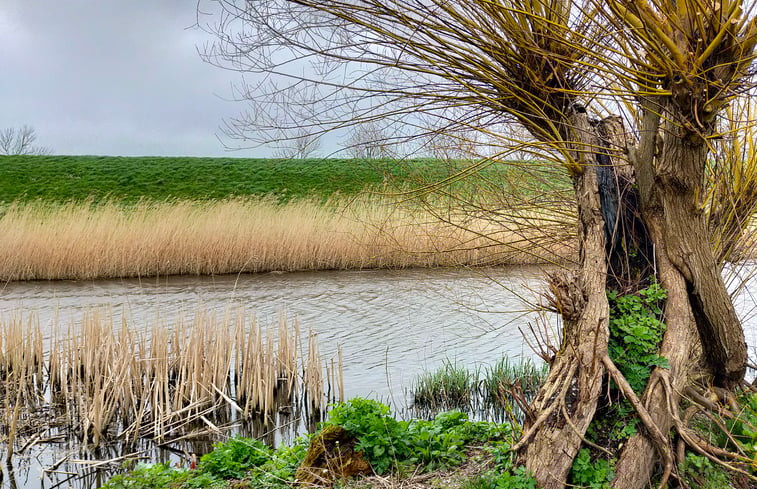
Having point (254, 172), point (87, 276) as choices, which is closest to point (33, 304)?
point (87, 276)

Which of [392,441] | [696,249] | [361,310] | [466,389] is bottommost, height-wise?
[466,389]

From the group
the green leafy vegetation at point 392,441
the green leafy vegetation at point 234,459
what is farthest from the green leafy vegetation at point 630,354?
the green leafy vegetation at point 234,459

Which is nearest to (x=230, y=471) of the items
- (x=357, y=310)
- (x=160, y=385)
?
(x=160, y=385)

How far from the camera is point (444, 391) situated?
566 centimetres

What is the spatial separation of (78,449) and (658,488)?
4072mm

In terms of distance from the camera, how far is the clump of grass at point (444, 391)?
560 centimetres

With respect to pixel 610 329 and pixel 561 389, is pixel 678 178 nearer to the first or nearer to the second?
pixel 610 329

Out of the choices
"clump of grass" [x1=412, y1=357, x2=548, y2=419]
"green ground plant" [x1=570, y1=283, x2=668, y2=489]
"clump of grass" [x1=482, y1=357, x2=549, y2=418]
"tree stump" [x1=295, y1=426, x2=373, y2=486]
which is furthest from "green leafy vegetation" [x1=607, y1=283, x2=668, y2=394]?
"clump of grass" [x1=482, y1=357, x2=549, y2=418]

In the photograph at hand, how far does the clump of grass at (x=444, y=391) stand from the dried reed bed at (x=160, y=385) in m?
0.85

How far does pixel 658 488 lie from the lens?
3096mm

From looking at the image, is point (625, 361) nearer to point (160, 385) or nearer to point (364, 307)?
point (160, 385)

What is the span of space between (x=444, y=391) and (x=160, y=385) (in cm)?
250

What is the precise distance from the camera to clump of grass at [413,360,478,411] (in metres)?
5.60

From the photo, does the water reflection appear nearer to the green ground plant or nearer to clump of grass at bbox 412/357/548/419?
clump of grass at bbox 412/357/548/419
